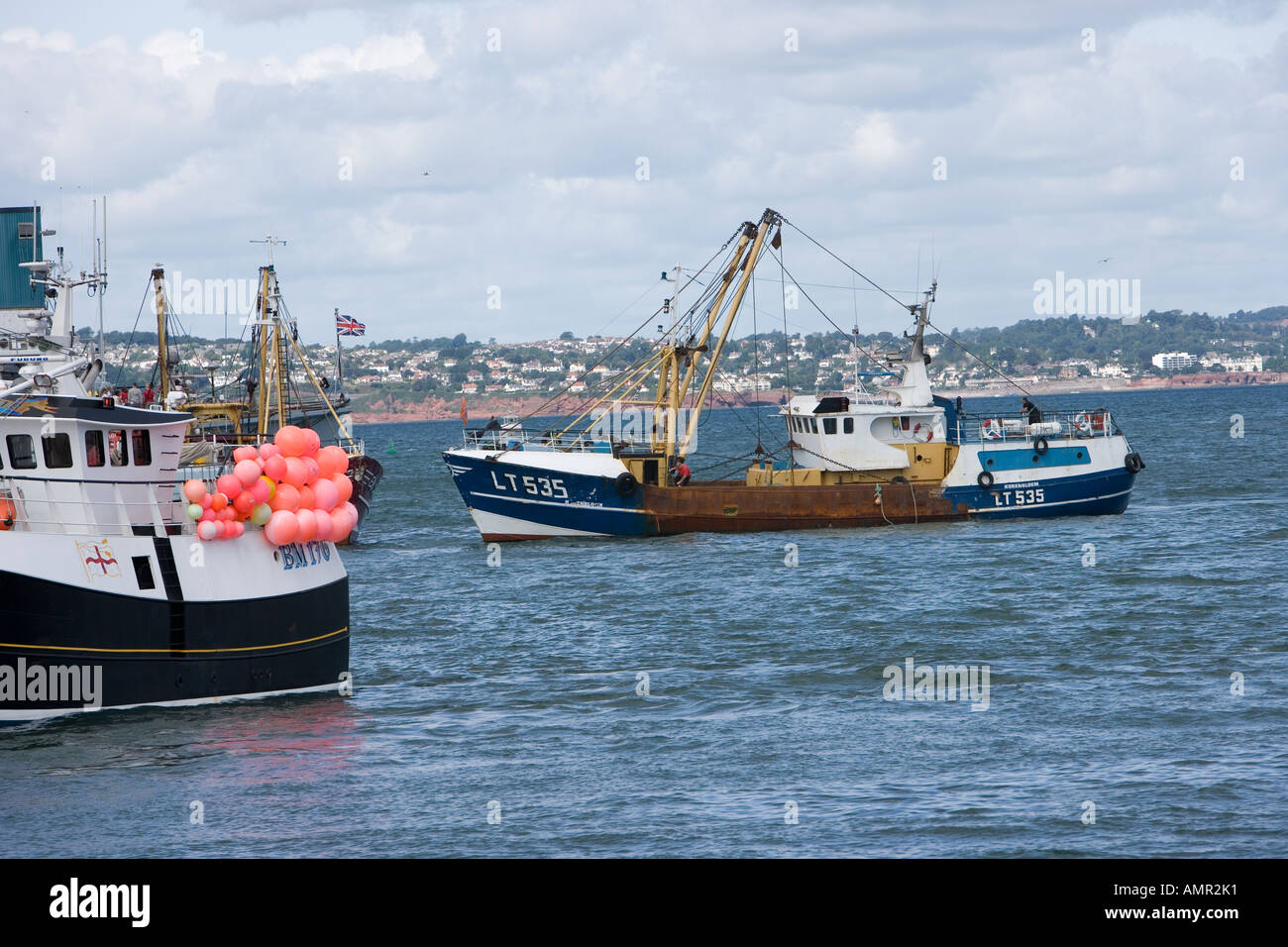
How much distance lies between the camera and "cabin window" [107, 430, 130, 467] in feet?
86.4

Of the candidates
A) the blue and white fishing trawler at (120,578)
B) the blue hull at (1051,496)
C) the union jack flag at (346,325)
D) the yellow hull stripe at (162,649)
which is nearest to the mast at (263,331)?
the union jack flag at (346,325)

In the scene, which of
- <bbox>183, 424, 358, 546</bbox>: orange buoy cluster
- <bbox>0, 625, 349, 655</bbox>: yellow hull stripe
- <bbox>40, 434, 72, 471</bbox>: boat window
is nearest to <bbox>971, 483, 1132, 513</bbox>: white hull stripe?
<bbox>183, 424, 358, 546</bbox>: orange buoy cluster

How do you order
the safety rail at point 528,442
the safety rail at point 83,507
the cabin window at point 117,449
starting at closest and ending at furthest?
the safety rail at point 83,507 < the cabin window at point 117,449 < the safety rail at point 528,442

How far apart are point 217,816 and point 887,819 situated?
31.1 feet

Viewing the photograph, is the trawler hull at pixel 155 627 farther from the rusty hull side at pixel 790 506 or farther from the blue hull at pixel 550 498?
the rusty hull side at pixel 790 506

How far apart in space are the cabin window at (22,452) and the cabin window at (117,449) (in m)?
1.33

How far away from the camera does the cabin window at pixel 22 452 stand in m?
25.4

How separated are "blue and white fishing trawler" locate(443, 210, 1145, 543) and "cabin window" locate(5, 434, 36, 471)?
98.8 feet

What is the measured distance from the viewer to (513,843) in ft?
63.2

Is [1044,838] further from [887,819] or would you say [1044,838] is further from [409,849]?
[409,849]

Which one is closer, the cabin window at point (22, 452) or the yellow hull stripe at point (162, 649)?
the yellow hull stripe at point (162, 649)

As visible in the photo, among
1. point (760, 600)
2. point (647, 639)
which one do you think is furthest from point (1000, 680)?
point (760, 600)

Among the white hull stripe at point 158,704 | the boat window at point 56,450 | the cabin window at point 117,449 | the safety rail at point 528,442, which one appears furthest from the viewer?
the safety rail at point 528,442

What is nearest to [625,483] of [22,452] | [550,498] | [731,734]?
[550,498]
